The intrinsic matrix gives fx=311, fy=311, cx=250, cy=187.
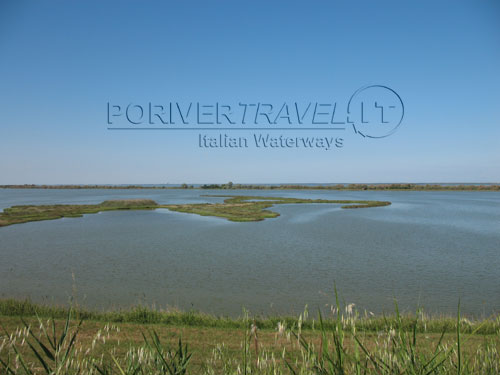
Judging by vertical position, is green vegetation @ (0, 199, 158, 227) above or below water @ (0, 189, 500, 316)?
above

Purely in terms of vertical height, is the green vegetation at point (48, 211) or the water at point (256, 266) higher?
the green vegetation at point (48, 211)

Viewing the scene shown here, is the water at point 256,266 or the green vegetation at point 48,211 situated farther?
the green vegetation at point 48,211

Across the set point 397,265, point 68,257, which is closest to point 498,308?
point 397,265

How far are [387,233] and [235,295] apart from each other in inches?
1086

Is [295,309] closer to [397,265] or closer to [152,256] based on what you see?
[397,265]

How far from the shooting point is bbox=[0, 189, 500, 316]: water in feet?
59.6

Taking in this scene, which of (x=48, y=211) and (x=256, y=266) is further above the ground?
(x=48, y=211)

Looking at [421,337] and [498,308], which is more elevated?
[421,337]

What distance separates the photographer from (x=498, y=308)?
655 inches

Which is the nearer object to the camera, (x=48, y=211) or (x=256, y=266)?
(x=256, y=266)

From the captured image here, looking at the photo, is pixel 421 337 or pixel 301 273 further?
pixel 301 273

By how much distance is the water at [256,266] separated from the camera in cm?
1816

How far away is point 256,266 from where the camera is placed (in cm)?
2481

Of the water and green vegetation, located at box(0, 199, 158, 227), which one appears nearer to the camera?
the water
